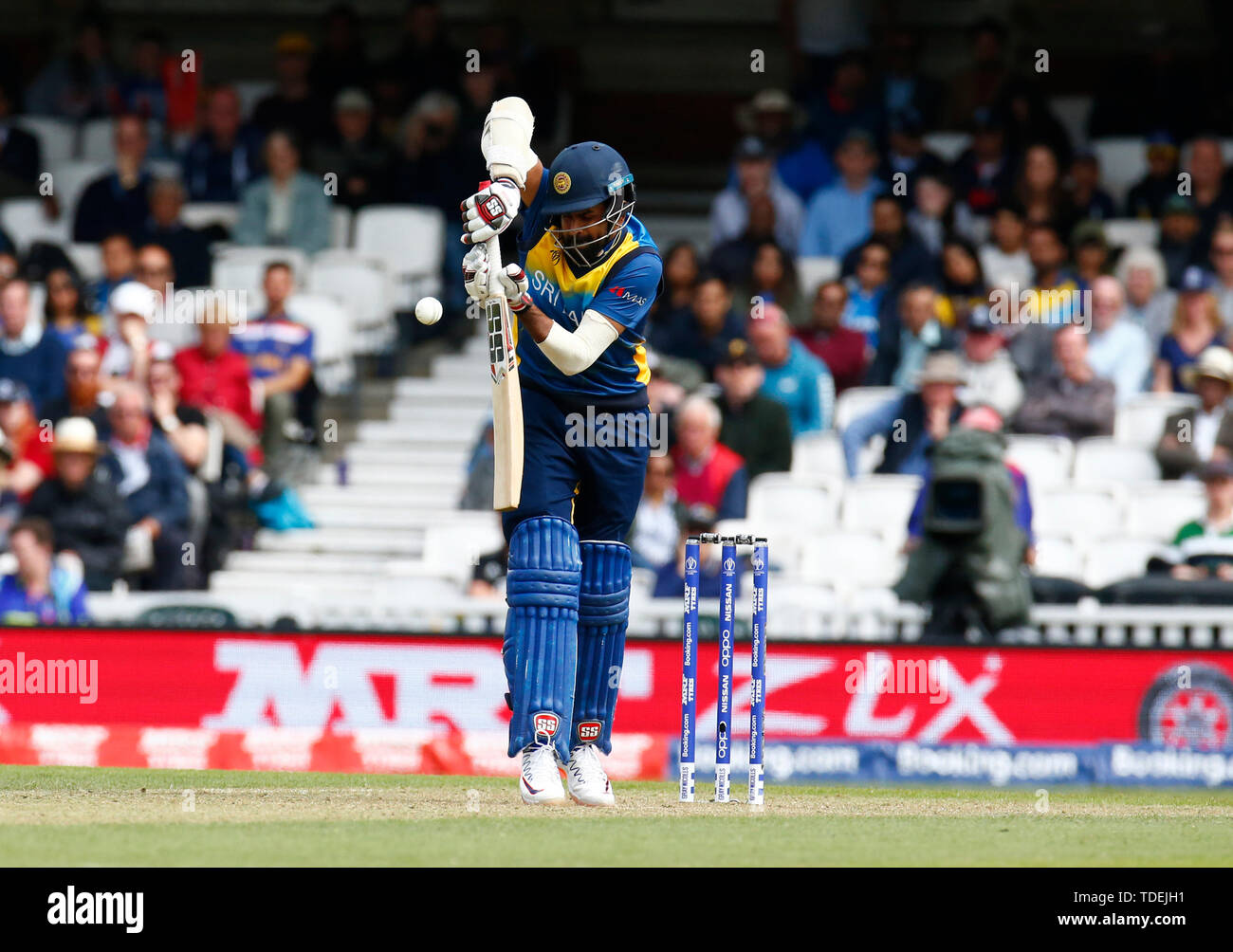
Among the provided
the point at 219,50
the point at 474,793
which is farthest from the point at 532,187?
the point at 219,50

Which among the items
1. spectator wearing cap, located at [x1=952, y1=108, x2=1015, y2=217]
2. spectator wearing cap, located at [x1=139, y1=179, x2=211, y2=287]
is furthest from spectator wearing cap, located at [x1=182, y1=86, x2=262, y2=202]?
spectator wearing cap, located at [x1=952, y1=108, x2=1015, y2=217]

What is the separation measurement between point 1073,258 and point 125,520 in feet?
21.0

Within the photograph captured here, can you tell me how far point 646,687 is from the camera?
1046cm

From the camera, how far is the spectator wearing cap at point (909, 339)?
13469mm

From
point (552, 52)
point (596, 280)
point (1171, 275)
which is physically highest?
point (552, 52)

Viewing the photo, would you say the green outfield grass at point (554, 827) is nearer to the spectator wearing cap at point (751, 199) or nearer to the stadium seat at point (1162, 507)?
the stadium seat at point (1162, 507)

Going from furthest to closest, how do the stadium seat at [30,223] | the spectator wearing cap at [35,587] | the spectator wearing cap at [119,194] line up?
1. the stadium seat at [30,223]
2. the spectator wearing cap at [119,194]
3. the spectator wearing cap at [35,587]

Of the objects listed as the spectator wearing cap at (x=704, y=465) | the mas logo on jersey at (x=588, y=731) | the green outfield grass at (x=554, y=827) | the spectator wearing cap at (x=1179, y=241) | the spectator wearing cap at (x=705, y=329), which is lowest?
the green outfield grass at (x=554, y=827)

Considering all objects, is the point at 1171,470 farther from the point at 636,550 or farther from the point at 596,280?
the point at 596,280

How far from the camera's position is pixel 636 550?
1223 centimetres

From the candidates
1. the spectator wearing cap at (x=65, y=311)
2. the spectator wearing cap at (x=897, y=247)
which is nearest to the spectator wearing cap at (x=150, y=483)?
the spectator wearing cap at (x=65, y=311)

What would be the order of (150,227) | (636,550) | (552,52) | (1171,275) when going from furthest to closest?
(552,52)
(150,227)
(1171,275)
(636,550)

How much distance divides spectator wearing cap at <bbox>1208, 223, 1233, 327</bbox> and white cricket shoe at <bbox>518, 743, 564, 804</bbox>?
8165 mm

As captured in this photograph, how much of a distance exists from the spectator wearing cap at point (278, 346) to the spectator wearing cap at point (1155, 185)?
5.83m
